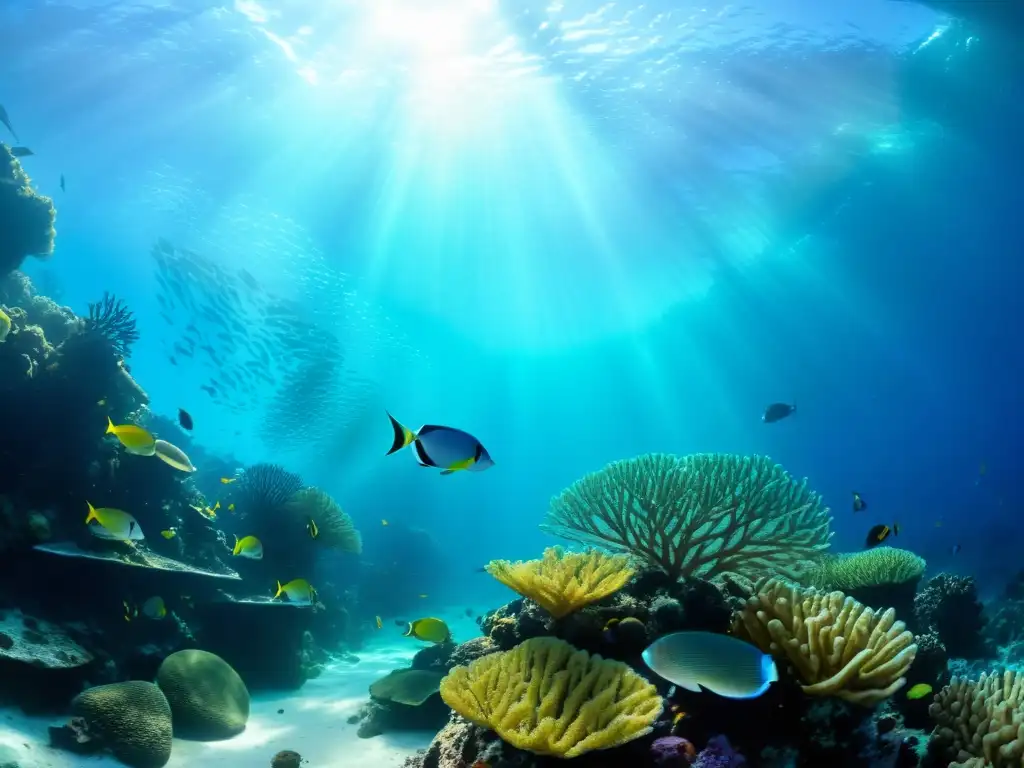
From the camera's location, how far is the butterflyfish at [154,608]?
23.3ft

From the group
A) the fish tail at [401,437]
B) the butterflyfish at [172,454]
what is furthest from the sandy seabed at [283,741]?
the fish tail at [401,437]

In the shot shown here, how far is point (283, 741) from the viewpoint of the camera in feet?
21.4

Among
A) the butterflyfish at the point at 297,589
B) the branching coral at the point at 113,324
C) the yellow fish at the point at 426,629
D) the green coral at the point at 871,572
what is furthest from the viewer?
the branching coral at the point at 113,324

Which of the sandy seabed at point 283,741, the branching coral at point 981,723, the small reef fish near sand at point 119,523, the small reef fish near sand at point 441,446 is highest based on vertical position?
the small reef fish near sand at point 119,523

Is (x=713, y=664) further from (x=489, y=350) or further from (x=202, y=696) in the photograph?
(x=489, y=350)

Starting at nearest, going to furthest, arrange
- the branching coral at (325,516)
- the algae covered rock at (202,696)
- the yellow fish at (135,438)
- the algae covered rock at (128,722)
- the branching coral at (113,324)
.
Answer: the algae covered rock at (128,722), the yellow fish at (135,438), the algae covered rock at (202,696), the branching coral at (113,324), the branching coral at (325,516)

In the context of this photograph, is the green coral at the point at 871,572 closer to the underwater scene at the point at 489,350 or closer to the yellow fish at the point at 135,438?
the underwater scene at the point at 489,350

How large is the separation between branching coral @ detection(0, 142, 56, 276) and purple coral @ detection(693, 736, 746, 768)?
51.4ft

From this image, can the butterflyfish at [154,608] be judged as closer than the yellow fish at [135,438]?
No

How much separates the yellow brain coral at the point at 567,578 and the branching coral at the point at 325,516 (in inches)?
313

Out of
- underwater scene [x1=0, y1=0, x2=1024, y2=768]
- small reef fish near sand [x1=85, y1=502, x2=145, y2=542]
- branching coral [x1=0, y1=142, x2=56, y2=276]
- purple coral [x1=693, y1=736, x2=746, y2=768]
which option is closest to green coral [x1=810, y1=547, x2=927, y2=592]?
underwater scene [x1=0, y1=0, x2=1024, y2=768]

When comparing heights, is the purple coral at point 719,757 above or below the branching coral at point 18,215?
below

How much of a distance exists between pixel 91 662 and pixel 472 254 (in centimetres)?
2924

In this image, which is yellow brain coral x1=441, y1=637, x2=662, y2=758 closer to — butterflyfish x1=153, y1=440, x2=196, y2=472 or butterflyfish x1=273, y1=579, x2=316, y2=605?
butterflyfish x1=273, y1=579, x2=316, y2=605
